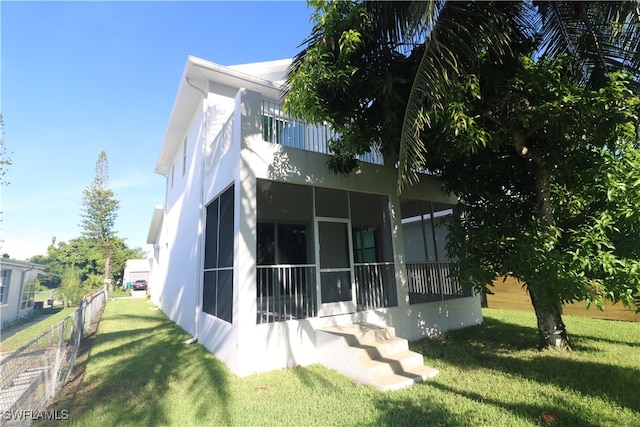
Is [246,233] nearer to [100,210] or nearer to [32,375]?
[32,375]

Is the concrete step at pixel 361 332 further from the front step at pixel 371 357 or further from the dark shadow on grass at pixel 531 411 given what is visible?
the dark shadow on grass at pixel 531 411

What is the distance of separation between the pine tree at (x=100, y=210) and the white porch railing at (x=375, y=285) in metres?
37.0

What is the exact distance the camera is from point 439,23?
4297mm

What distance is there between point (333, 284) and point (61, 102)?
1059cm

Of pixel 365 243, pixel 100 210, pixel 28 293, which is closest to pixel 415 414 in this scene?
pixel 365 243

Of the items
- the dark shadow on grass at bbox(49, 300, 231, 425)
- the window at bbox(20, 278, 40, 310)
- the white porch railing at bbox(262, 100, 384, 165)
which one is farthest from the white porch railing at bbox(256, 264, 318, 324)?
the window at bbox(20, 278, 40, 310)

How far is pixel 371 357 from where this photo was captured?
5062mm

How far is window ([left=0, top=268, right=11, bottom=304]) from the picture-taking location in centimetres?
1415

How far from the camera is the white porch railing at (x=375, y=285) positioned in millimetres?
7023

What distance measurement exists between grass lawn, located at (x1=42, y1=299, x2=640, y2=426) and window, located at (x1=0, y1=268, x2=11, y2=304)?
12423 millimetres

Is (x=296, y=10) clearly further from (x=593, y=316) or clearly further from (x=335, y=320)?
(x=593, y=316)

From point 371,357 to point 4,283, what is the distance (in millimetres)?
18522

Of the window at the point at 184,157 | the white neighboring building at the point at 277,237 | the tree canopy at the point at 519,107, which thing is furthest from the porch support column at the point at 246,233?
the window at the point at 184,157

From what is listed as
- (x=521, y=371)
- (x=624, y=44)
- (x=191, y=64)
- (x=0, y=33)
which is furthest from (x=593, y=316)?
(x=0, y=33)
